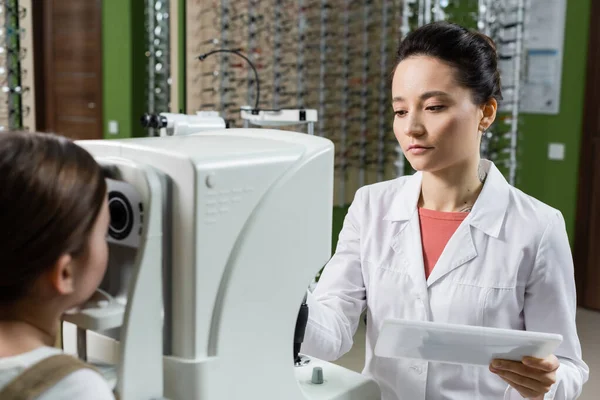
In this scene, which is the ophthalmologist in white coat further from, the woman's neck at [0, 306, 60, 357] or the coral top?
the woman's neck at [0, 306, 60, 357]

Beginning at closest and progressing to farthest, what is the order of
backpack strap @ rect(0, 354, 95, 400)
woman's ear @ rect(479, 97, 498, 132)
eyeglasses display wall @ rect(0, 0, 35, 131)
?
backpack strap @ rect(0, 354, 95, 400), woman's ear @ rect(479, 97, 498, 132), eyeglasses display wall @ rect(0, 0, 35, 131)

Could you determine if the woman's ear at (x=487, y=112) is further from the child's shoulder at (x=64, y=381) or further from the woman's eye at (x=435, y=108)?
the child's shoulder at (x=64, y=381)

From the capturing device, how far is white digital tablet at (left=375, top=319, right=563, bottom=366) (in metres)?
0.97

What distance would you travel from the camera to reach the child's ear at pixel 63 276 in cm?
71

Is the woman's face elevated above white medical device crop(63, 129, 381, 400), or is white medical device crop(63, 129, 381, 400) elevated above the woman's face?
the woman's face

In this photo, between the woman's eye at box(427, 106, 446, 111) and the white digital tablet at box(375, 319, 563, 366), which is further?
the woman's eye at box(427, 106, 446, 111)

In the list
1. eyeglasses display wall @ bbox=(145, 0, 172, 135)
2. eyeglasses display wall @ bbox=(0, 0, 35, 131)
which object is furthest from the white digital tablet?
eyeglasses display wall @ bbox=(145, 0, 172, 135)

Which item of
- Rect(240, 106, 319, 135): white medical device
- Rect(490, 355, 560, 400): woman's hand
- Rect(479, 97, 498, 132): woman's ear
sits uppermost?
Rect(479, 97, 498, 132): woman's ear

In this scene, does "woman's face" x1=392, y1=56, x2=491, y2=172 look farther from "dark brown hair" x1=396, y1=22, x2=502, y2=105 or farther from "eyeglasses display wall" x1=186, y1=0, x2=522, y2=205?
"eyeglasses display wall" x1=186, y1=0, x2=522, y2=205

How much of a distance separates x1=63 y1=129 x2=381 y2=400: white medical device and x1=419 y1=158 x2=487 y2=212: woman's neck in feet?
1.82

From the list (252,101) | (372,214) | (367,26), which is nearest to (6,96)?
(252,101)

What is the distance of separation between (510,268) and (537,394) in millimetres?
248

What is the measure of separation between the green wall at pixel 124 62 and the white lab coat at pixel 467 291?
14.0ft

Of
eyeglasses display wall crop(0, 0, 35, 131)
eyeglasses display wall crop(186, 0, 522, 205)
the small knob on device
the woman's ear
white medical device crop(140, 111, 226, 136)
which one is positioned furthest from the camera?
A: eyeglasses display wall crop(186, 0, 522, 205)
